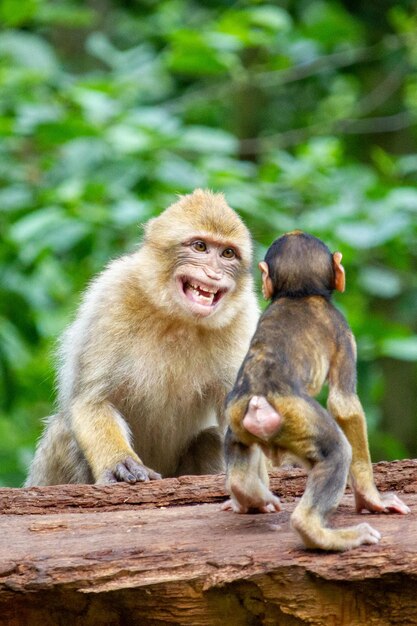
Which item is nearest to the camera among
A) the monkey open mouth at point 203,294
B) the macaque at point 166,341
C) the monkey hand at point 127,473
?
the monkey hand at point 127,473

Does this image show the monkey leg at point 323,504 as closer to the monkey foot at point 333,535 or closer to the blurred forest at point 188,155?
the monkey foot at point 333,535

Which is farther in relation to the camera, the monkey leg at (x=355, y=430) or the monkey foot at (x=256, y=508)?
the monkey foot at (x=256, y=508)

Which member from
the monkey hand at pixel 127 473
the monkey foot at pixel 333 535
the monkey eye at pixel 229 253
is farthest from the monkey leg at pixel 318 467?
the monkey eye at pixel 229 253

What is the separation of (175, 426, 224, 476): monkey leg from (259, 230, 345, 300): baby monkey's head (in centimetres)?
262

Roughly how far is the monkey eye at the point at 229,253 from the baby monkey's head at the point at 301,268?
202 cm

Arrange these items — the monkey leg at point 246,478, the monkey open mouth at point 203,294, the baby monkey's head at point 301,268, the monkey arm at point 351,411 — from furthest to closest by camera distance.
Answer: the monkey open mouth at point 203,294 < the baby monkey's head at point 301,268 < the monkey leg at point 246,478 < the monkey arm at point 351,411

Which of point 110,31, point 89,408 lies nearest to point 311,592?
point 89,408

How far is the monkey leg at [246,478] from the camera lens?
553 centimetres

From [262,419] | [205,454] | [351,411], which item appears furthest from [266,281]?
[205,454]

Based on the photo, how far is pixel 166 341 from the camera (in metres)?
7.82

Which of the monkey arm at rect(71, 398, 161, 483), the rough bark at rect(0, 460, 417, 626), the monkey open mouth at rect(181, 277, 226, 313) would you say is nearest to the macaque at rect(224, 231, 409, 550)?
the rough bark at rect(0, 460, 417, 626)

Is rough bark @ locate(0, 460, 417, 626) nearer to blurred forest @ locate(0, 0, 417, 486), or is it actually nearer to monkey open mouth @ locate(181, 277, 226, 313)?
monkey open mouth @ locate(181, 277, 226, 313)

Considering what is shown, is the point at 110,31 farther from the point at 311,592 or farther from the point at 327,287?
the point at 311,592

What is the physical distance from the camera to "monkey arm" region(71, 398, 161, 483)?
7371mm
